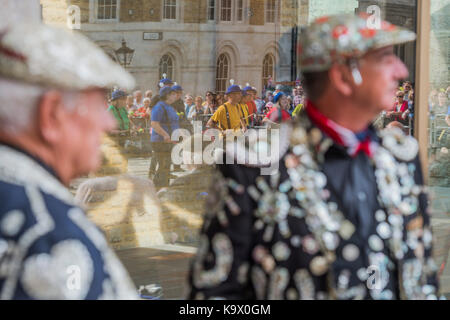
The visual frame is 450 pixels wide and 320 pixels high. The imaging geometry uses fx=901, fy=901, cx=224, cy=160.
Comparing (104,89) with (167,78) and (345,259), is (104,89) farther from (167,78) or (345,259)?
(167,78)

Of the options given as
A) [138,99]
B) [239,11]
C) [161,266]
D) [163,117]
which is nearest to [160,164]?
[163,117]

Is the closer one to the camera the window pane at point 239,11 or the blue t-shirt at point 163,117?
the blue t-shirt at point 163,117

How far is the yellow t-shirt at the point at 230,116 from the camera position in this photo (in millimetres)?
8375

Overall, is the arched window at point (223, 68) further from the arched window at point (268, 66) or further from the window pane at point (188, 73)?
the arched window at point (268, 66)

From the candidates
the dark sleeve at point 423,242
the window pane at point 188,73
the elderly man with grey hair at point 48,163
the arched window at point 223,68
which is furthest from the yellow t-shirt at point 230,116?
the elderly man with grey hair at point 48,163

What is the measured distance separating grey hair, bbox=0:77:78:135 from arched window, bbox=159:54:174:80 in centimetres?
573

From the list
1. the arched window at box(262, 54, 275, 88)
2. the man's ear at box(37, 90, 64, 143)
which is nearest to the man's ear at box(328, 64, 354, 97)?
the man's ear at box(37, 90, 64, 143)

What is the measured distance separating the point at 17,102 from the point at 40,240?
28cm

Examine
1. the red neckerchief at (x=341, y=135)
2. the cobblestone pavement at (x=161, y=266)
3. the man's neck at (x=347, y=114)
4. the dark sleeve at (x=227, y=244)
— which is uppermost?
the man's neck at (x=347, y=114)

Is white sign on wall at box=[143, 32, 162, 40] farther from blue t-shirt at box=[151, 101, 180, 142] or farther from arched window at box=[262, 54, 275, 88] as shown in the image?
arched window at box=[262, 54, 275, 88]

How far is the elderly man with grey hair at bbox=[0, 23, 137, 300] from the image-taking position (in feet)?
5.69

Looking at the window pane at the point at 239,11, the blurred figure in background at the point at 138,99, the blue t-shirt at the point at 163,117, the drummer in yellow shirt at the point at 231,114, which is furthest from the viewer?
the drummer in yellow shirt at the point at 231,114

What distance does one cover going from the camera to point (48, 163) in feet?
5.93
